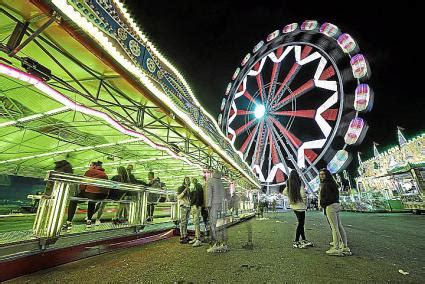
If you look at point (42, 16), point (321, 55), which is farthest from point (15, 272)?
point (321, 55)

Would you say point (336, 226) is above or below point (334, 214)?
below

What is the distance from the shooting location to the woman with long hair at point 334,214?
13.0ft

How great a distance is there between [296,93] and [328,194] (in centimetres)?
2043

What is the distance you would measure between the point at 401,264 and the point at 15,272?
5.36 metres

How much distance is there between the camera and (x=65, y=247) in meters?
3.46

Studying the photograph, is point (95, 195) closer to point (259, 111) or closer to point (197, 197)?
point (197, 197)

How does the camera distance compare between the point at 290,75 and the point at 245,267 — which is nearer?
→ the point at 245,267

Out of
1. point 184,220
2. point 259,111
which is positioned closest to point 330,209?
point 184,220

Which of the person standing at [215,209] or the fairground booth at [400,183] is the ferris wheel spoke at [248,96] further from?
the person standing at [215,209]

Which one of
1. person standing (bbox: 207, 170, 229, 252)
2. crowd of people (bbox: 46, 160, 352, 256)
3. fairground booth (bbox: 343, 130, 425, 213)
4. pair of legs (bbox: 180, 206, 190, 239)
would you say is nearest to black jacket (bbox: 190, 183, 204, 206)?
crowd of people (bbox: 46, 160, 352, 256)

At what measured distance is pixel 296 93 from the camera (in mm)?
22625

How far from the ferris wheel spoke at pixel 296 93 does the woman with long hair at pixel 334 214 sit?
61.6 ft

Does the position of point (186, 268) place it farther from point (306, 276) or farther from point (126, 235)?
point (126, 235)

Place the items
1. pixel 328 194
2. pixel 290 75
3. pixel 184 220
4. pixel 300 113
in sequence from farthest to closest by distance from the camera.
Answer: pixel 290 75 → pixel 300 113 → pixel 184 220 → pixel 328 194
